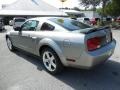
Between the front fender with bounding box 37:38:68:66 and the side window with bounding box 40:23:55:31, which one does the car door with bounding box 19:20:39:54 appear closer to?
the side window with bounding box 40:23:55:31

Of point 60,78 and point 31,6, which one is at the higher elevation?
point 31,6

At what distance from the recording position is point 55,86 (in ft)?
15.7

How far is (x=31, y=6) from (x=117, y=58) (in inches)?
1730

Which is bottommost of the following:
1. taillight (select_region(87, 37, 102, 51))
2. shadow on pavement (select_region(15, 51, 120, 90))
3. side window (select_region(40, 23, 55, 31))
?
shadow on pavement (select_region(15, 51, 120, 90))

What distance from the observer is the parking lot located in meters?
4.74

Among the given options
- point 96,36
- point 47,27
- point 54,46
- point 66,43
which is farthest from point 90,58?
point 47,27

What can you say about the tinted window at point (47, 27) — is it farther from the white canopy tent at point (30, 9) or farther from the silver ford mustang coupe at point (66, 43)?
the white canopy tent at point (30, 9)

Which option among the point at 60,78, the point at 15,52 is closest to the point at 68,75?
the point at 60,78

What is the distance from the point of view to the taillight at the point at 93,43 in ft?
15.1

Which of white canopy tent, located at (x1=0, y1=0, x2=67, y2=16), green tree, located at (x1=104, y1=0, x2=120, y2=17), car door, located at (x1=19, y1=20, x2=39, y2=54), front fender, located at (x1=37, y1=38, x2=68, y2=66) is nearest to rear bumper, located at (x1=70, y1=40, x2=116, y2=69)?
front fender, located at (x1=37, y1=38, x2=68, y2=66)

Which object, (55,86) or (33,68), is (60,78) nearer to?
(55,86)

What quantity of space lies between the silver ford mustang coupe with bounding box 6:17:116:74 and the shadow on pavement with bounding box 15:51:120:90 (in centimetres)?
39

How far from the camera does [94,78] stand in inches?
204

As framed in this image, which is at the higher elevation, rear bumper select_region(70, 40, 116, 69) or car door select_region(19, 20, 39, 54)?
car door select_region(19, 20, 39, 54)
